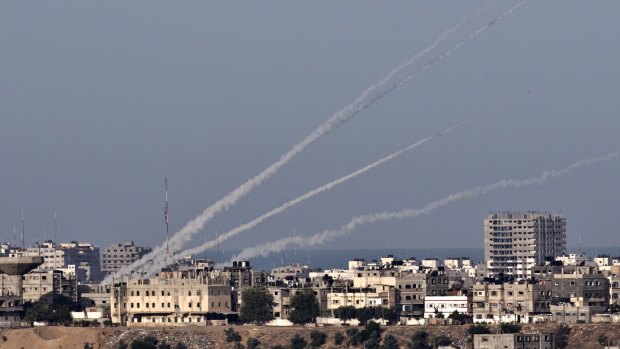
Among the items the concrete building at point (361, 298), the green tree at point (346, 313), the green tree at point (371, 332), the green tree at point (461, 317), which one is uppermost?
the concrete building at point (361, 298)

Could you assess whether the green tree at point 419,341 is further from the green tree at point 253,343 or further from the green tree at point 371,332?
the green tree at point 253,343

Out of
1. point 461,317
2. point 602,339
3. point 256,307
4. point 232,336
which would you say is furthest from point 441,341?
point 256,307

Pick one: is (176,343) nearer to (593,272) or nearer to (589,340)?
→ (589,340)

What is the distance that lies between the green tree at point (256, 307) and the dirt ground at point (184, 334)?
6992mm

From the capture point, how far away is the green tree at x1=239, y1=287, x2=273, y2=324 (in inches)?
6073

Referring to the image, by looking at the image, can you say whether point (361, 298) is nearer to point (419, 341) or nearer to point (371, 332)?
point (371, 332)

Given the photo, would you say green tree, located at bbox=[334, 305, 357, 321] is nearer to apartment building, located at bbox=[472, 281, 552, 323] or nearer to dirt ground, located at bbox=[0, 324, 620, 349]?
dirt ground, located at bbox=[0, 324, 620, 349]

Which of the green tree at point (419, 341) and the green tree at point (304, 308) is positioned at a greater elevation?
the green tree at point (304, 308)

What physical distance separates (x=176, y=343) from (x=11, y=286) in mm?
29161

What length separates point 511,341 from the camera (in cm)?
13000

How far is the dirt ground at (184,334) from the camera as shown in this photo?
140000 millimetres

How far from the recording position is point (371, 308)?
151 metres

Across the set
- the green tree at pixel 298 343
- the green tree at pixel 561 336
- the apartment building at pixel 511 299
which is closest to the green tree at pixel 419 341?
the green tree at pixel 298 343

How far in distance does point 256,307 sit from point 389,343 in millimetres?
18926
